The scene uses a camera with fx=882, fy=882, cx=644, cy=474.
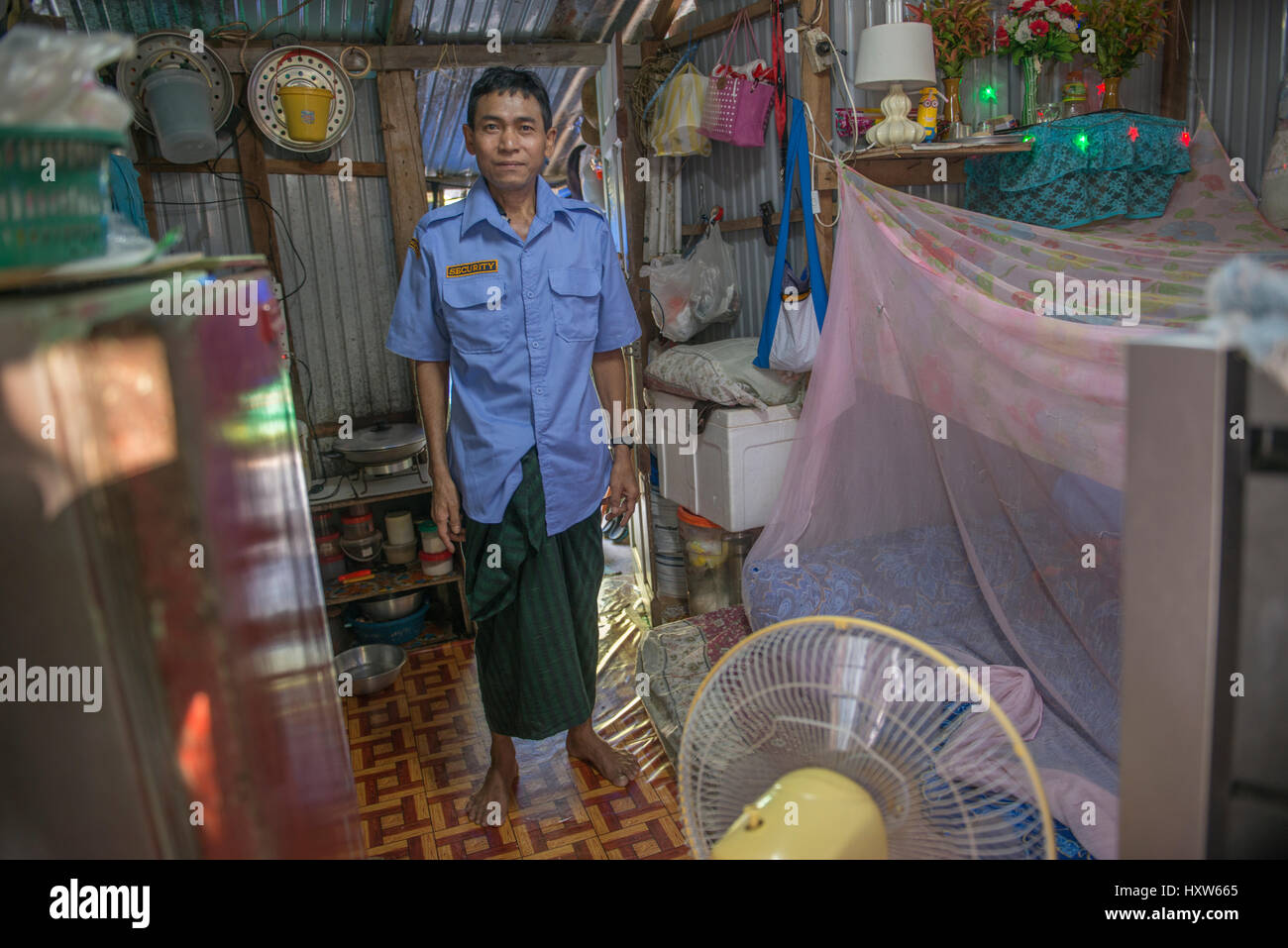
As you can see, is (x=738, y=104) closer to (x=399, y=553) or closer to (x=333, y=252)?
(x=333, y=252)

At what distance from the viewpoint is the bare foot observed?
8.06 feet

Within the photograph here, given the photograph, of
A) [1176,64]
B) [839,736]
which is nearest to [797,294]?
[1176,64]

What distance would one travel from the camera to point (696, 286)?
3.53 meters

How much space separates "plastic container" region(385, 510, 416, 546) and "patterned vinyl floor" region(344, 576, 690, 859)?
1.77 feet

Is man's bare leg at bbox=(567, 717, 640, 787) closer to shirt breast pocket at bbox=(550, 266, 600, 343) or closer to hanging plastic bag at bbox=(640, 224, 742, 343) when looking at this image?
shirt breast pocket at bbox=(550, 266, 600, 343)

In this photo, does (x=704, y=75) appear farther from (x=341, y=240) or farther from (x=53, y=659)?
(x=53, y=659)

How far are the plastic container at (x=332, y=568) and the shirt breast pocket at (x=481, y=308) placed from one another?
1774 millimetres

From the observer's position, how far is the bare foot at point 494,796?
96.7 inches

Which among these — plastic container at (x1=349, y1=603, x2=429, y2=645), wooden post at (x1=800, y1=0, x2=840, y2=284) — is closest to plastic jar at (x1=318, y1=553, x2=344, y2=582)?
plastic container at (x1=349, y1=603, x2=429, y2=645)

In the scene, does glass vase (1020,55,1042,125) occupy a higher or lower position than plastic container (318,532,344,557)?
higher

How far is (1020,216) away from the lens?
10.1 feet

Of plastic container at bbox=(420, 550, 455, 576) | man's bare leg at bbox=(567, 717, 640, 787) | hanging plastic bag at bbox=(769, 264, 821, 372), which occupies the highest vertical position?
hanging plastic bag at bbox=(769, 264, 821, 372)

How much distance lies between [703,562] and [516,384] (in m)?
1.41

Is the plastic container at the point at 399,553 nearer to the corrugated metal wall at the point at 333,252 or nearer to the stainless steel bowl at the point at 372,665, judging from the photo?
the stainless steel bowl at the point at 372,665
